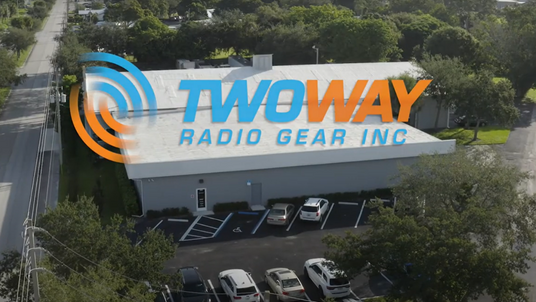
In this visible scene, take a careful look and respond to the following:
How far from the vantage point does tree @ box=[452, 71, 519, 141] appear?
35312mm

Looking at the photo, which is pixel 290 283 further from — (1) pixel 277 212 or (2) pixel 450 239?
(1) pixel 277 212

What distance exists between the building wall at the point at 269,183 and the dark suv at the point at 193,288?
22.7 ft

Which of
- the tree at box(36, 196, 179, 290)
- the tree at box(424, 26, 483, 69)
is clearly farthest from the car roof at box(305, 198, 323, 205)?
the tree at box(424, 26, 483, 69)

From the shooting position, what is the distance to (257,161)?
2580 cm

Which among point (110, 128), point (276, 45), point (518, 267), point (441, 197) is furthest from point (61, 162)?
point (276, 45)

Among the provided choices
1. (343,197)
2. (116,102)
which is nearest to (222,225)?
(343,197)

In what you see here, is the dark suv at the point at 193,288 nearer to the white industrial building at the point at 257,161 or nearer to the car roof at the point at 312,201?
the white industrial building at the point at 257,161

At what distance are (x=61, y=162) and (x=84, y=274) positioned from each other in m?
18.1

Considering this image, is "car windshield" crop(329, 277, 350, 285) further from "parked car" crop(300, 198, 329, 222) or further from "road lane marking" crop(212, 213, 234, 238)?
"road lane marking" crop(212, 213, 234, 238)

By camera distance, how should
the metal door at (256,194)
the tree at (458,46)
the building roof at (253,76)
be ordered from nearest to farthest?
1. the metal door at (256,194)
2. the building roof at (253,76)
3. the tree at (458,46)

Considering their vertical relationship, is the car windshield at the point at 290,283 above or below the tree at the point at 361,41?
below

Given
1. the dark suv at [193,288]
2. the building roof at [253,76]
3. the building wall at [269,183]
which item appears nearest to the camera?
the dark suv at [193,288]

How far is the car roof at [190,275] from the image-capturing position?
18.3 m

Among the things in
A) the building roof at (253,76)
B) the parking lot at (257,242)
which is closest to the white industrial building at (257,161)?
the parking lot at (257,242)
